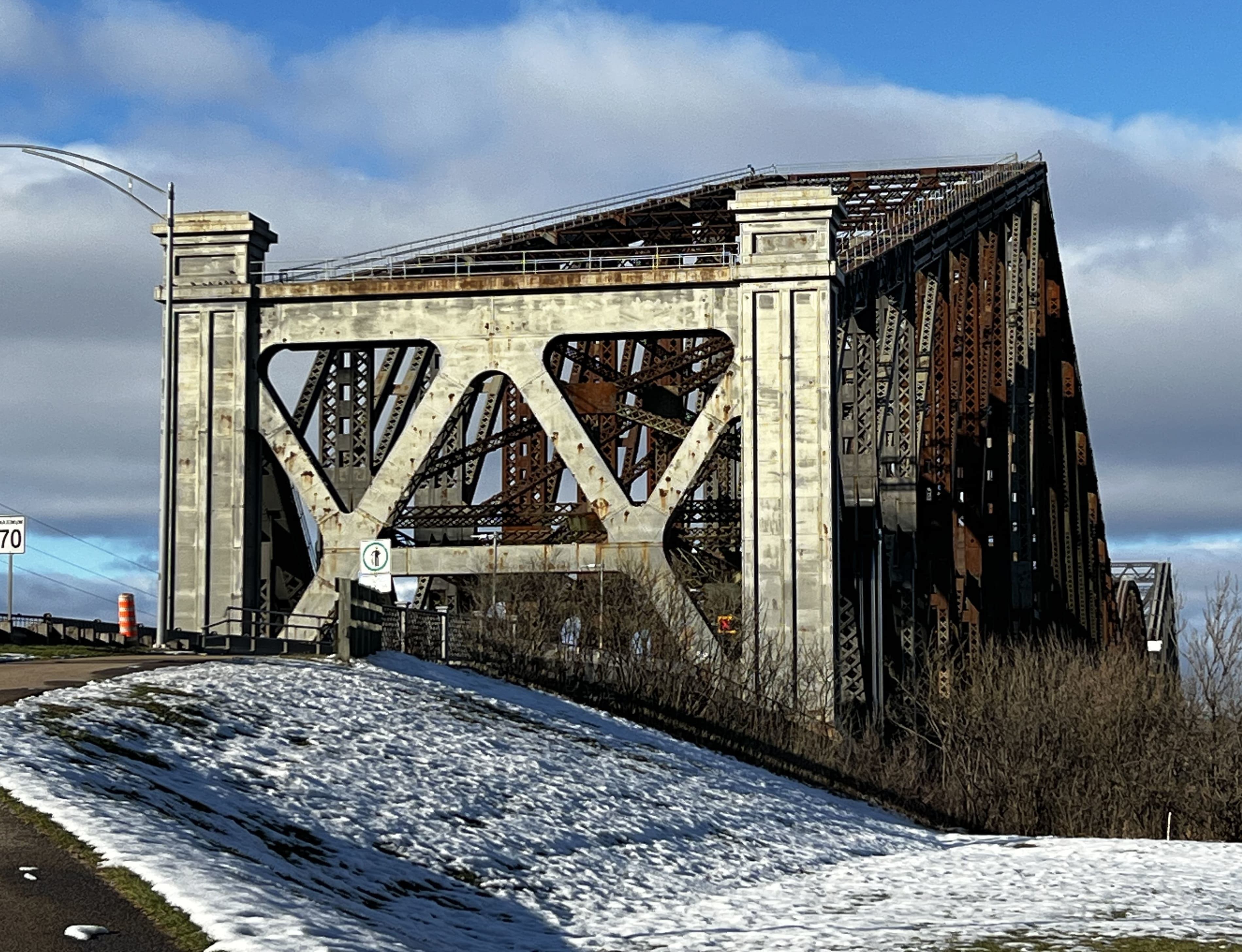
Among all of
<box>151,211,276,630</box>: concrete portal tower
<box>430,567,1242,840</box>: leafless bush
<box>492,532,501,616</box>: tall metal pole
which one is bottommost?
<box>430,567,1242,840</box>: leafless bush

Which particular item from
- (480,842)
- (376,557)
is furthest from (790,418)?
(480,842)

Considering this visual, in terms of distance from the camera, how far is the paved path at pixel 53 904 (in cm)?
1459

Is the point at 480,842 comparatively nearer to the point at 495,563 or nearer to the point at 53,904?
the point at 53,904

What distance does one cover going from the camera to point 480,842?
2277 cm

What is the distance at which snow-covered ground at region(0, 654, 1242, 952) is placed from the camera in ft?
60.1

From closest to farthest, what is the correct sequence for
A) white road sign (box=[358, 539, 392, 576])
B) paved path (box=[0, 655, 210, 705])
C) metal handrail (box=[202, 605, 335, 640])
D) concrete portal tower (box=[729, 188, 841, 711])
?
paved path (box=[0, 655, 210, 705]), white road sign (box=[358, 539, 392, 576]), metal handrail (box=[202, 605, 335, 640]), concrete portal tower (box=[729, 188, 841, 711])

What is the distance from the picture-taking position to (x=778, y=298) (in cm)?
4653

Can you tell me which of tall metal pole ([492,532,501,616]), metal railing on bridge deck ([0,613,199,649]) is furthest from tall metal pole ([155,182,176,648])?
tall metal pole ([492,532,501,616])

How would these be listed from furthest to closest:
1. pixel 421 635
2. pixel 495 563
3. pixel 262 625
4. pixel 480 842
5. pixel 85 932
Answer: pixel 495 563 → pixel 262 625 → pixel 421 635 → pixel 480 842 → pixel 85 932

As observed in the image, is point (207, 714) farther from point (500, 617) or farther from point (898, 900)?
point (500, 617)

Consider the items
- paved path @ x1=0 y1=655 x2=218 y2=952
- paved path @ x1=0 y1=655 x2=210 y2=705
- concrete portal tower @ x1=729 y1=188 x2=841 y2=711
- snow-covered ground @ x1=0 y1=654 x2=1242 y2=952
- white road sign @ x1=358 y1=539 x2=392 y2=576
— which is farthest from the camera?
concrete portal tower @ x1=729 y1=188 x2=841 y2=711

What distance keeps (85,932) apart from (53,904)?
2.60 ft

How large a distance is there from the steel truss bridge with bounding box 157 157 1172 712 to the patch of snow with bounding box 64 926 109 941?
1229 inches

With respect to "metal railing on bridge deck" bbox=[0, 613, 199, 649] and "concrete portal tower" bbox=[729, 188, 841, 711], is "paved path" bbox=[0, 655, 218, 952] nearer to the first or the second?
"metal railing on bridge deck" bbox=[0, 613, 199, 649]
